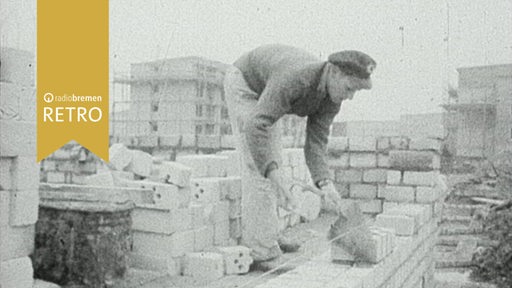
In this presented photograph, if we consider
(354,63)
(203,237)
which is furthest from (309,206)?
(354,63)

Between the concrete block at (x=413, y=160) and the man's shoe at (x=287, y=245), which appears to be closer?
the man's shoe at (x=287, y=245)

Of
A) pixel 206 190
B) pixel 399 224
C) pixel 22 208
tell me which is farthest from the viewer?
pixel 399 224

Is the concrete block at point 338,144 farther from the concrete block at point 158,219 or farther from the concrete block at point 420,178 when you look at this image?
the concrete block at point 158,219

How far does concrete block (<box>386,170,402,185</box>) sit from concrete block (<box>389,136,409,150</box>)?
13.9 inches

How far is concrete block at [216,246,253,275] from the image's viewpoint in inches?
187

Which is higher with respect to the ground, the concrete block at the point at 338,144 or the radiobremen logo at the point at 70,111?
the radiobremen logo at the point at 70,111

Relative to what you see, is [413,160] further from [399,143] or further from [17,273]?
[17,273]

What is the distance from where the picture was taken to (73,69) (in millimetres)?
3188

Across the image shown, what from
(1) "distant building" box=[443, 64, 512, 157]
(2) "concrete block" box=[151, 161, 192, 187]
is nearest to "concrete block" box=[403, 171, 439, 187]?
(2) "concrete block" box=[151, 161, 192, 187]

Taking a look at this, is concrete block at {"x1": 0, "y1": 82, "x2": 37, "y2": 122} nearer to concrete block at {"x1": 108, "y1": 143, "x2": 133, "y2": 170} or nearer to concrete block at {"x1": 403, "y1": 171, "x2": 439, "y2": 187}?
concrete block at {"x1": 108, "y1": 143, "x2": 133, "y2": 170}

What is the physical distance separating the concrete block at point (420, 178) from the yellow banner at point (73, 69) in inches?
190

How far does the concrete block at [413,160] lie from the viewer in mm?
7172

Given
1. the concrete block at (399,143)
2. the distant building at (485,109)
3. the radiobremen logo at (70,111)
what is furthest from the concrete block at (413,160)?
the distant building at (485,109)

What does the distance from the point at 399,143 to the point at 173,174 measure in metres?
3.58
